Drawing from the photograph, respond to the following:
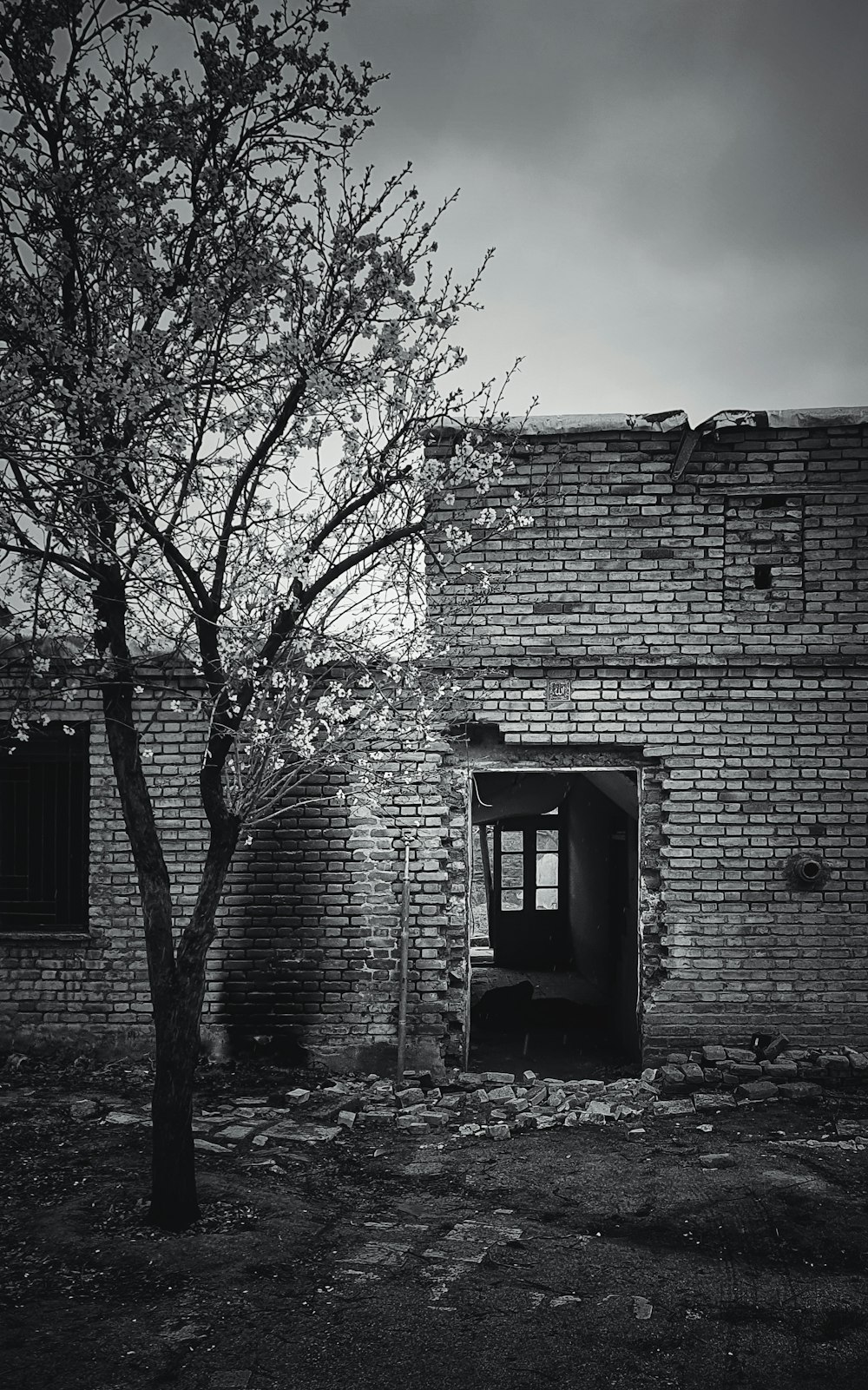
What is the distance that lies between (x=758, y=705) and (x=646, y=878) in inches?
61.2

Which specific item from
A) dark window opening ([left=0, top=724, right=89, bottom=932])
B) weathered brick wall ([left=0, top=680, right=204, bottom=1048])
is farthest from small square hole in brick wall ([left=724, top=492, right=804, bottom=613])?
dark window opening ([left=0, top=724, right=89, bottom=932])

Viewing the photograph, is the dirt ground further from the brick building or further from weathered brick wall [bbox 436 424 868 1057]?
weathered brick wall [bbox 436 424 868 1057]

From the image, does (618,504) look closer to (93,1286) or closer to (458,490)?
(458,490)

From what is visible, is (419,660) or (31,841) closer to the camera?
(419,660)

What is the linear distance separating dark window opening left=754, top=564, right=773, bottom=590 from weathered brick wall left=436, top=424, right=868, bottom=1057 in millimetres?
14

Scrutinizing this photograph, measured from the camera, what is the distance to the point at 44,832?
7.28 metres

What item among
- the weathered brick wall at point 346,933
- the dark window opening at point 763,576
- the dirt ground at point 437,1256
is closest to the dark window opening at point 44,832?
the weathered brick wall at point 346,933

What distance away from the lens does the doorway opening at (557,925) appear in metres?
8.38

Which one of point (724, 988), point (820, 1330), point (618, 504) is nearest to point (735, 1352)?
point (820, 1330)

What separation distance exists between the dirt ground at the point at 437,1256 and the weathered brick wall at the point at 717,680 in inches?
41.3

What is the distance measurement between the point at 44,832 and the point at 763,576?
595 cm

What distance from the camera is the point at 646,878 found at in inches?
273

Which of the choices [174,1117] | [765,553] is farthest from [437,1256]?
[765,553]

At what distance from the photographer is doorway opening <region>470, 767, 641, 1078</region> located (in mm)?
8383
